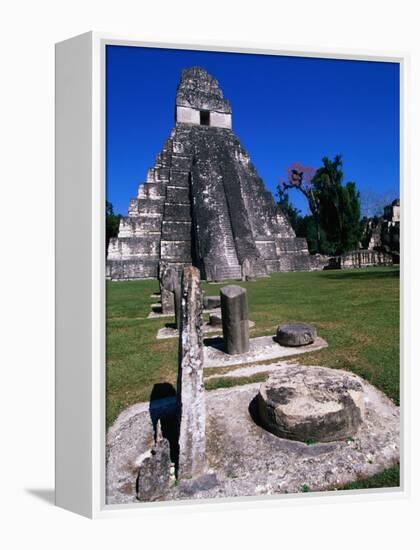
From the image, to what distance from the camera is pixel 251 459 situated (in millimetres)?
3566

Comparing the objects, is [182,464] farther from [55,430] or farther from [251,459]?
[55,430]

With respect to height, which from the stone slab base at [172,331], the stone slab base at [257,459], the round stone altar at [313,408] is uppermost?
the stone slab base at [172,331]

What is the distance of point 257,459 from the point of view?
3561 millimetres

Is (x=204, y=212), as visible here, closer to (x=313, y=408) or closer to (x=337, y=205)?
(x=337, y=205)

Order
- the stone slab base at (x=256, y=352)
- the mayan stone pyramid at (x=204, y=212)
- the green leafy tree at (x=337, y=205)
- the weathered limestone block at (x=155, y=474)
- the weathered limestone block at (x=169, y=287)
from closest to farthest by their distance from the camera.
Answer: the weathered limestone block at (x=155, y=474) < the stone slab base at (x=256, y=352) < the green leafy tree at (x=337, y=205) < the weathered limestone block at (x=169, y=287) < the mayan stone pyramid at (x=204, y=212)

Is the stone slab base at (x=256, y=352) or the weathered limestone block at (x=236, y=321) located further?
the weathered limestone block at (x=236, y=321)

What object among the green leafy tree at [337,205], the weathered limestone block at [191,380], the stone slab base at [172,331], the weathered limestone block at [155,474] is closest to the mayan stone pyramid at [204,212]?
the green leafy tree at [337,205]

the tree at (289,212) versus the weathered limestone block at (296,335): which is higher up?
the tree at (289,212)

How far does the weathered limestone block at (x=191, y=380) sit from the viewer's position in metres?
3.24

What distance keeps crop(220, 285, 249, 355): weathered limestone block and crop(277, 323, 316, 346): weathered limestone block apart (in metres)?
0.64

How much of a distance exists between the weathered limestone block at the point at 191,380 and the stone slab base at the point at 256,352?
8.00 ft

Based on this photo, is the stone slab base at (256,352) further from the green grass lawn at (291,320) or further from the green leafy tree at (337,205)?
the green leafy tree at (337,205)

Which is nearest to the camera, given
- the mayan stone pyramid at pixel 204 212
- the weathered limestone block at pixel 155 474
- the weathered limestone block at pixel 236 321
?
the weathered limestone block at pixel 155 474
